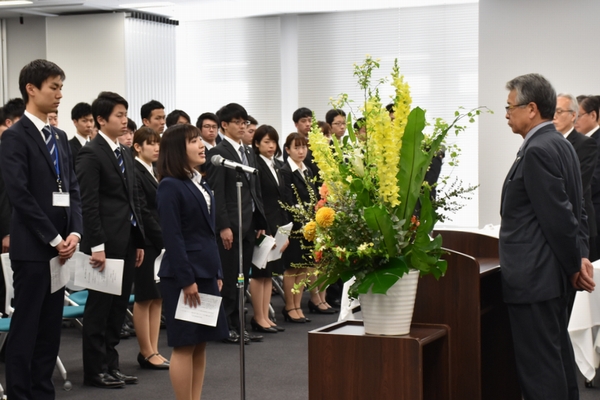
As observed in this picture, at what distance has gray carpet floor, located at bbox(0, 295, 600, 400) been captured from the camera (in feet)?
14.9

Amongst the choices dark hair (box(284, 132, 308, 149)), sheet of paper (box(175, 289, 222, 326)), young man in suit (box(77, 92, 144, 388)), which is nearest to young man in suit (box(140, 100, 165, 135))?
dark hair (box(284, 132, 308, 149))

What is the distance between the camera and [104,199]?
15.0 ft

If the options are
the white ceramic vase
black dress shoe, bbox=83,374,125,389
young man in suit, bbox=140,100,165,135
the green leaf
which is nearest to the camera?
the green leaf

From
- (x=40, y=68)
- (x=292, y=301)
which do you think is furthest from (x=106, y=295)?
(x=292, y=301)

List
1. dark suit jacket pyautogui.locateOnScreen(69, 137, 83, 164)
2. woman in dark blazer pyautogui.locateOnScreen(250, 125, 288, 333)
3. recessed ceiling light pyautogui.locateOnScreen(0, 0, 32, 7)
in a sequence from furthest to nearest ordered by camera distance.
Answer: recessed ceiling light pyautogui.locateOnScreen(0, 0, 32, 7) → dark suit jacket pyautogui.locateOnScreen(69, 137, 83, 164) → woman in dark blazer pyautogui.locateOnScreen(250, 125, 288, 333)

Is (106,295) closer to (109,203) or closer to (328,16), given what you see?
(109,203)

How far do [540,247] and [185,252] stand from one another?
5.16ft

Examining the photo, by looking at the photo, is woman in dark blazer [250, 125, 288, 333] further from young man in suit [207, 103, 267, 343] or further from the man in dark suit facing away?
the man in dark suit facing away

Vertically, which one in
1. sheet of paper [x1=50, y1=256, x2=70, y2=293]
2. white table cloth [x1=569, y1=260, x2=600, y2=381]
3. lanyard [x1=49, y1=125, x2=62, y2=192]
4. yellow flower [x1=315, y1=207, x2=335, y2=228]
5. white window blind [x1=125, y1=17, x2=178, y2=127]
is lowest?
white table cloth [x1=569, y1=260, x2=600, y2=381]

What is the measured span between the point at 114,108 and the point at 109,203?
0.56 m

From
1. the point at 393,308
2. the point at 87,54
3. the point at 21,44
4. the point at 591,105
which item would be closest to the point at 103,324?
the point at 393,308

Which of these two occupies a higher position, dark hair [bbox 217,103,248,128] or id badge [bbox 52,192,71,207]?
dark hair [bbox 217,103,248,128]

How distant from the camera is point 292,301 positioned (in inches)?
268

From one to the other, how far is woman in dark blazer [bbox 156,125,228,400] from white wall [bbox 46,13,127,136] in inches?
257
